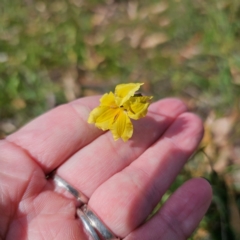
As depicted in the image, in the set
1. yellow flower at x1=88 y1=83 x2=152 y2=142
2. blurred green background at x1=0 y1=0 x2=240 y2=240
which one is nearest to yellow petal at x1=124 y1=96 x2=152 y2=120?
yellow flower at x1=88 y1=83 x2=152 y2=142

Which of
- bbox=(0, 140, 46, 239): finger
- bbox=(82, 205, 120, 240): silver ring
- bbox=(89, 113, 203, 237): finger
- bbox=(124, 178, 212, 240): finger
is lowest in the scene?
bbox=(124, 178, 212, 240): finger

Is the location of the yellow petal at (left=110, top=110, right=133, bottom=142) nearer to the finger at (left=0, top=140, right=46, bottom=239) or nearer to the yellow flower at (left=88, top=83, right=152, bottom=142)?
the yellow flower at (left=88, top=83, right=152, bottom=142)

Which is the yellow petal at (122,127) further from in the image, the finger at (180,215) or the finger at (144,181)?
the finger at (180,215)

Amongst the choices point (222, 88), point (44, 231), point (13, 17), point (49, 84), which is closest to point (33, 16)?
point (13, 17)

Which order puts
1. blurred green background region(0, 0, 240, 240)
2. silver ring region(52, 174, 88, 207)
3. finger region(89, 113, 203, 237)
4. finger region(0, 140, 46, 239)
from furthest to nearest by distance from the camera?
1. blurred green background region(0, 0, 240, 240)
2. silver ring region(52, 174, 88, 207)
3. finger region(89, 113, 203, 237)
4. finger region(0, 140, 46, 239)

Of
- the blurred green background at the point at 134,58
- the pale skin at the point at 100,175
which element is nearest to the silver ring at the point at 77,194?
the pale skin at the point at 100,175

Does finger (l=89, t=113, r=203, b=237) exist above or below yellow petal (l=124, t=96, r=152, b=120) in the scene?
below
